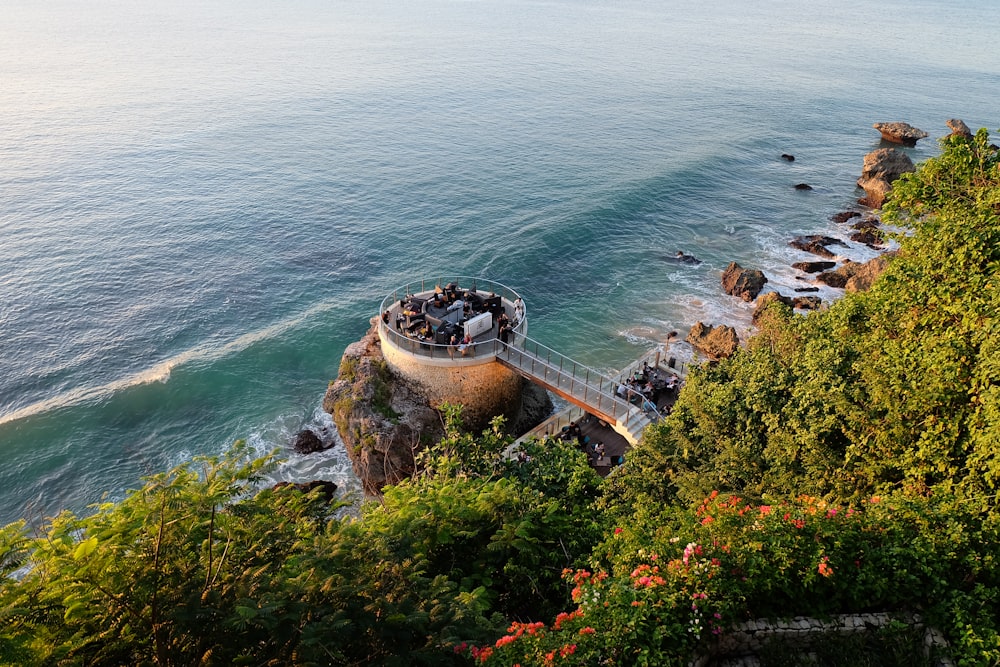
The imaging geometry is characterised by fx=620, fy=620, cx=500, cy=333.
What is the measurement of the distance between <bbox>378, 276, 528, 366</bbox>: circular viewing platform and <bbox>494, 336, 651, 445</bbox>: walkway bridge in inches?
26.8

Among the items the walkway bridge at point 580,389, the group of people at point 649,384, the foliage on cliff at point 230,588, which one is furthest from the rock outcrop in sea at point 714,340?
the foliage on cliff at point 230,588

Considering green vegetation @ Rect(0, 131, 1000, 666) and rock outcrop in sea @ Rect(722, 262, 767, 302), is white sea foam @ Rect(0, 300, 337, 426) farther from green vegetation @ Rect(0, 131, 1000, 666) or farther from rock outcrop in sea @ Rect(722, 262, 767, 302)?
rock outcrop in sea @ Rect(722, 262, 767, 302)

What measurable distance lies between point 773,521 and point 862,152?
8182 centimetres

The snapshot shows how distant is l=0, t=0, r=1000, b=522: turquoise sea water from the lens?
3600 cm

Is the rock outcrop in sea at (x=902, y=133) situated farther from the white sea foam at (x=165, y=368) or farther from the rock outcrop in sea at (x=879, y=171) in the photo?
the white sea foam at (x=165, y=368)

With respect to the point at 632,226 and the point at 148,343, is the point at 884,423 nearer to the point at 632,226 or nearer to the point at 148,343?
the point at 148,343

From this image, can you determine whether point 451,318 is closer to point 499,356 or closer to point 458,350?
point 458,350

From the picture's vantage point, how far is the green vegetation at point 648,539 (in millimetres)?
7949

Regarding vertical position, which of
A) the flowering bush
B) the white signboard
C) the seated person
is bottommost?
the seated person

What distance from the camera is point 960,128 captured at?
75438 millimetres

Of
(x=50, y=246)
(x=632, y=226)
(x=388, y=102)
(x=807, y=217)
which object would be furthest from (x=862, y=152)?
(x=50, y=246)

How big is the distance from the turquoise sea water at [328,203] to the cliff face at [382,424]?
333 centimetres

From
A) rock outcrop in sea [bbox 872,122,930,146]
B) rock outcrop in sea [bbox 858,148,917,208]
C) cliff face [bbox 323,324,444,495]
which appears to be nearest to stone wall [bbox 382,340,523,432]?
cliff face [bbox 323,324,444,495]

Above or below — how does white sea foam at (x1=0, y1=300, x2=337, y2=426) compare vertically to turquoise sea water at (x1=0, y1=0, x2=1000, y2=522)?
below
